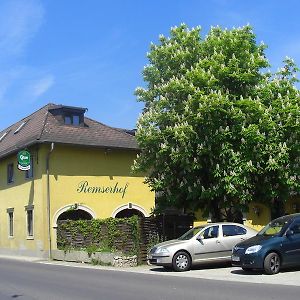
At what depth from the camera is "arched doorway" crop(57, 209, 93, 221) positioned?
29.3 metres

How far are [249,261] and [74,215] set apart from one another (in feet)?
54.0

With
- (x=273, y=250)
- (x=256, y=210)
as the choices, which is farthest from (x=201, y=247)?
(x=256, y=210)

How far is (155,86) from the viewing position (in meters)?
21.3

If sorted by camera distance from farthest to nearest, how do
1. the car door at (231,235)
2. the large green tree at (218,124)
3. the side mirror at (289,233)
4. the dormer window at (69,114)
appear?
the dormer window at (69,114) < the large green tree at (218,124) < the car door at (231,235) < the side mirror at (289,233)

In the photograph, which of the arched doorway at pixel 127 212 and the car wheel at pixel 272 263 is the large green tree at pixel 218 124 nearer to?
the car wheel at pixel 272 263

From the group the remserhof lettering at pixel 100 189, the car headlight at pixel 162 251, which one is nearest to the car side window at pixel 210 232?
the car headlight at pixel 162 251

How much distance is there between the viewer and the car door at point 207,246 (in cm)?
1783

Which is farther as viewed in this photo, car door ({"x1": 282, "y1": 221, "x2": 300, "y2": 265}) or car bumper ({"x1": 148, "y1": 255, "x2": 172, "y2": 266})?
car bumper ({"x1": 148, "y1": 255, "x2": 172, "y2": 266})

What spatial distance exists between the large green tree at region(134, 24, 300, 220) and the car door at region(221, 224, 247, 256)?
1.28 m

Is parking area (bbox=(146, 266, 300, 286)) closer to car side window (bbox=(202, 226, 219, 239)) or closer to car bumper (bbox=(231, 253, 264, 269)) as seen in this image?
car bumper (bbox=(231, 253, 264, 269))

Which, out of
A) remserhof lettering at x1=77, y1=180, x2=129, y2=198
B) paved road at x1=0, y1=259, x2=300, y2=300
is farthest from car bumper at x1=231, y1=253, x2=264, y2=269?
remserhof lettering at x1=77, y1=180, x2=129, y2=198

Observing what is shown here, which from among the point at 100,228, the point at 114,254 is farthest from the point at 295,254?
the point at 100,228

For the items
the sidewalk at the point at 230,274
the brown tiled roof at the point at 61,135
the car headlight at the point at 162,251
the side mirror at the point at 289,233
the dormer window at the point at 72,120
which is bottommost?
the sidewalk at the point at 230,274

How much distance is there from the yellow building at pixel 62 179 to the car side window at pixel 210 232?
12.1 metres
